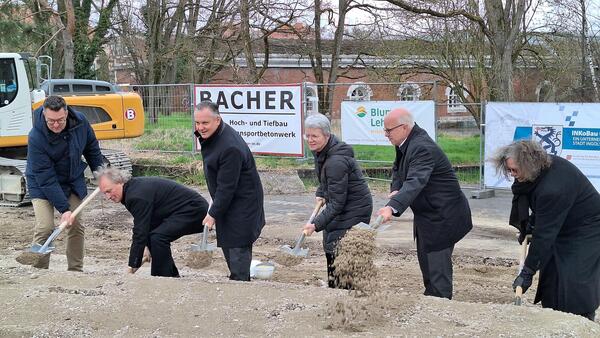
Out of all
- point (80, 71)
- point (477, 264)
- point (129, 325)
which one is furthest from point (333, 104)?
point (80, 71)

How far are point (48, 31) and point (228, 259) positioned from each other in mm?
26419

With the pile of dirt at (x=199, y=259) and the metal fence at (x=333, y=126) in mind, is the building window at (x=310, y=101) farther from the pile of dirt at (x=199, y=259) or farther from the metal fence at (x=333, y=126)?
the pile of dirt at (x=199, y=259)

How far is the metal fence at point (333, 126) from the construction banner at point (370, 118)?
439 mm

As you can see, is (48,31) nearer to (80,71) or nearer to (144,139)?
(80,71)

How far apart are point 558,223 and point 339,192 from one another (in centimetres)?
170

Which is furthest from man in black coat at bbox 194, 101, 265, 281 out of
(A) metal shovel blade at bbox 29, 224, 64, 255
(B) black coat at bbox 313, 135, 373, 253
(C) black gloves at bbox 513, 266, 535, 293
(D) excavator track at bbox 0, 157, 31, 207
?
(D) excavator track at bbox 0, 157, 31, 207

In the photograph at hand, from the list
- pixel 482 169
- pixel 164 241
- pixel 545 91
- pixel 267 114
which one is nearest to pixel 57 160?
pixel 164 241

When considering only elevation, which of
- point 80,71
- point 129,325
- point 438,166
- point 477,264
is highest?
point 80,71

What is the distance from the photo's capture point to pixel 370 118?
41.9ft

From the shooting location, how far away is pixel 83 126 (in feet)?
20.6

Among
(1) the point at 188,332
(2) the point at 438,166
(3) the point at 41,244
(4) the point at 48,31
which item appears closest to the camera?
(1) the point at 188,332

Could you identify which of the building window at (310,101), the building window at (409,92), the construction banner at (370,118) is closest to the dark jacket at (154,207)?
the construction banner at (370,118)

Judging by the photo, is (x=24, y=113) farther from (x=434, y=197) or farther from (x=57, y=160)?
(x=434, y=197)

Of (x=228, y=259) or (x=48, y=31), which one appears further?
(x=48, y=31)
